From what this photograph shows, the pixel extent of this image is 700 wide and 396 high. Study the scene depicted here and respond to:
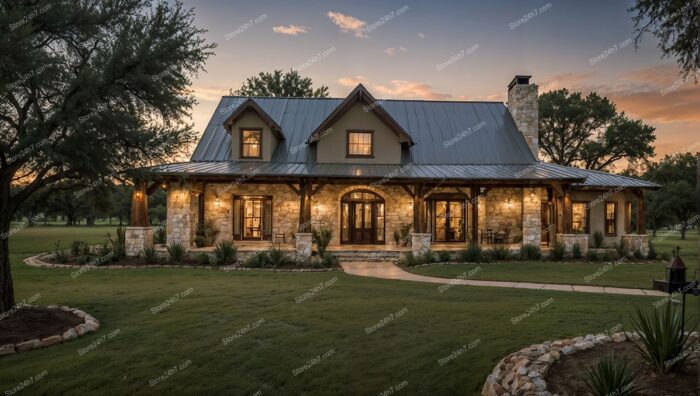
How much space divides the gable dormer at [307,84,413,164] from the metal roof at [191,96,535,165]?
1.10m

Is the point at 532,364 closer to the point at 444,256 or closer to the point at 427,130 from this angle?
the point at 444,256

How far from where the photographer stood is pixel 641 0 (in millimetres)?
7258

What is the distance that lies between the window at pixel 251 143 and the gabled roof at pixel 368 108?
2.57m

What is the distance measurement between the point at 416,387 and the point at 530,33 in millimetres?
15937

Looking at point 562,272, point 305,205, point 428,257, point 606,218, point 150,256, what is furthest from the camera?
point 606,218

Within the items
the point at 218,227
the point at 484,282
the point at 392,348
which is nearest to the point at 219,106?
the point at 218,227

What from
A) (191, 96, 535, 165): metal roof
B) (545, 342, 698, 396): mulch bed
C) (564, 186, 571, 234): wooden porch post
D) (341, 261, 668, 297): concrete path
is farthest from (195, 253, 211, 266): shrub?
(564, 186, 571, 234): wooden porch post

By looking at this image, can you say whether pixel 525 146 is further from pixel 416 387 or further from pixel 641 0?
pixel 416 387

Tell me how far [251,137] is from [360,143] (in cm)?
525

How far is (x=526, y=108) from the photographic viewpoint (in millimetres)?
21719

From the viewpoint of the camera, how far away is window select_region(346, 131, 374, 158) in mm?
19391

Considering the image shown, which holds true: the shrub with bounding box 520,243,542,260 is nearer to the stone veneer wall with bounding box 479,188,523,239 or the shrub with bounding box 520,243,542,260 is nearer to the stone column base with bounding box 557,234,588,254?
the stone column base with bounding box 557,234,588,254

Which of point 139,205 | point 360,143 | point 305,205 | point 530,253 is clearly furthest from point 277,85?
point 530,253

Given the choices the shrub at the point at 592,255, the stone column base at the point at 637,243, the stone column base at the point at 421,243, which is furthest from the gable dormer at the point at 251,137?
the stone column base at the point at 637,243
